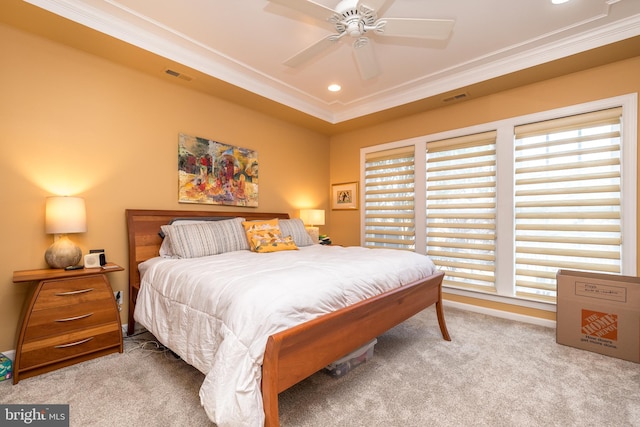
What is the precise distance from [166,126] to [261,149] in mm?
1212

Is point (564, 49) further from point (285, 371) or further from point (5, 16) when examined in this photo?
point (5, 16)

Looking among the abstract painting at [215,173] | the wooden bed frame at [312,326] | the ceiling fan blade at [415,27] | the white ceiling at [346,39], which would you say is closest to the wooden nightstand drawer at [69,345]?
the wooden bed frame at [312,326]

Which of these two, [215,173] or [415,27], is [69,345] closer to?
[215,173]

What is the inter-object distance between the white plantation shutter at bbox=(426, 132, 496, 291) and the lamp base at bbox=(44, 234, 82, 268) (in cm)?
372

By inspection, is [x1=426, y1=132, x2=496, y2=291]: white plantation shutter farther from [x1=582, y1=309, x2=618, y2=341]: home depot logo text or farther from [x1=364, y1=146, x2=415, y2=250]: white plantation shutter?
[x1=582, y1=309, x2=618, y2=341]: home depot logo text

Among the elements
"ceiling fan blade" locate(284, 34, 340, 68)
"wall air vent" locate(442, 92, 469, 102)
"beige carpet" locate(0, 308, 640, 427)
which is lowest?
"beige carpet" locate(0, 308, 640, 427)

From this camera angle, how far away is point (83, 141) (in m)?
2.54

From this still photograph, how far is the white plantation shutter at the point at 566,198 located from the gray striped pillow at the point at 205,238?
3027mm

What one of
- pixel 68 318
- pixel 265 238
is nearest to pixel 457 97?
pixel 265 238

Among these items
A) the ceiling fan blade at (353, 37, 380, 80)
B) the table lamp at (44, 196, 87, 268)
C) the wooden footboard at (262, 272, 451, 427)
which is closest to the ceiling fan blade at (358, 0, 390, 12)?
the ceiling fan blade at (353, 37, 380, 80)

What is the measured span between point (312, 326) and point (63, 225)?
209 centimetres

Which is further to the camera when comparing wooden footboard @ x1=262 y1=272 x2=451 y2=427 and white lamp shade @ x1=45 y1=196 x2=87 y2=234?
white lamp shade @ x1=45 y1=196 x2=87 y2=234

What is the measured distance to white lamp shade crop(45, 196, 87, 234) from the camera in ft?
7.15

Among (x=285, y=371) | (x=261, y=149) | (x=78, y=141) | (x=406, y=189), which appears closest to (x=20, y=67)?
(x=78, y=141)
